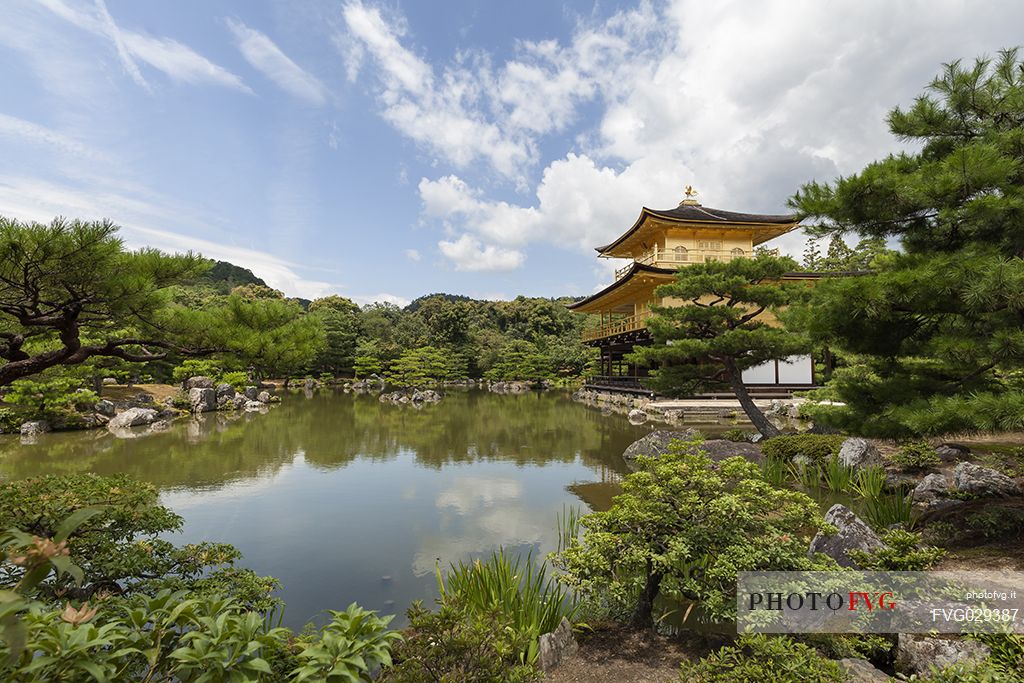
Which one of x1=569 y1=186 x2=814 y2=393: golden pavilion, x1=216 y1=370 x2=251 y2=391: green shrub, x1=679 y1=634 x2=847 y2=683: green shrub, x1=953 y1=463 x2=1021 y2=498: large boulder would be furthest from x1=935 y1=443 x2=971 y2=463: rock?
x1=216 y1=370 x2=251 y2=391: green shrub

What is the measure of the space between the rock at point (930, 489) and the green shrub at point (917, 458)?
0.70 m

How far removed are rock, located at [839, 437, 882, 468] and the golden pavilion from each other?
10.0 metres

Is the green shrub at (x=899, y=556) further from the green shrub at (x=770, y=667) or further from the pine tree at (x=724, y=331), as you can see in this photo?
the pine tree at (x=724, y=331)

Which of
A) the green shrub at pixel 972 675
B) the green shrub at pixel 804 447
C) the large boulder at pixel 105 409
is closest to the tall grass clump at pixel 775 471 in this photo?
the green shrub at pixel 804 447

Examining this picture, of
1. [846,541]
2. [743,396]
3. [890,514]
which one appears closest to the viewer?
[846,541]

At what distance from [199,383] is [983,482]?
22904 mm

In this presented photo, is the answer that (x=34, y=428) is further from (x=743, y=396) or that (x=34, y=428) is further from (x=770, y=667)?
(x=743, y=396)

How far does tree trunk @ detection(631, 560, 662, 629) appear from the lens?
10.3 ft

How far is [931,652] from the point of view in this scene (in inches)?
98.8

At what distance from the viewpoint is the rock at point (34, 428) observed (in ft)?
39.5

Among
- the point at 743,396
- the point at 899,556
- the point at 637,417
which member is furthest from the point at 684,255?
the point at 899,556

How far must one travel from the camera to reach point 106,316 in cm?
365

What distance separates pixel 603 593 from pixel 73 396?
1593 cm

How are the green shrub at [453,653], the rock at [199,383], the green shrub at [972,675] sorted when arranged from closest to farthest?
the green shrub at [972,675]
the green shrub at [453,653]
the rock at [199,383]
